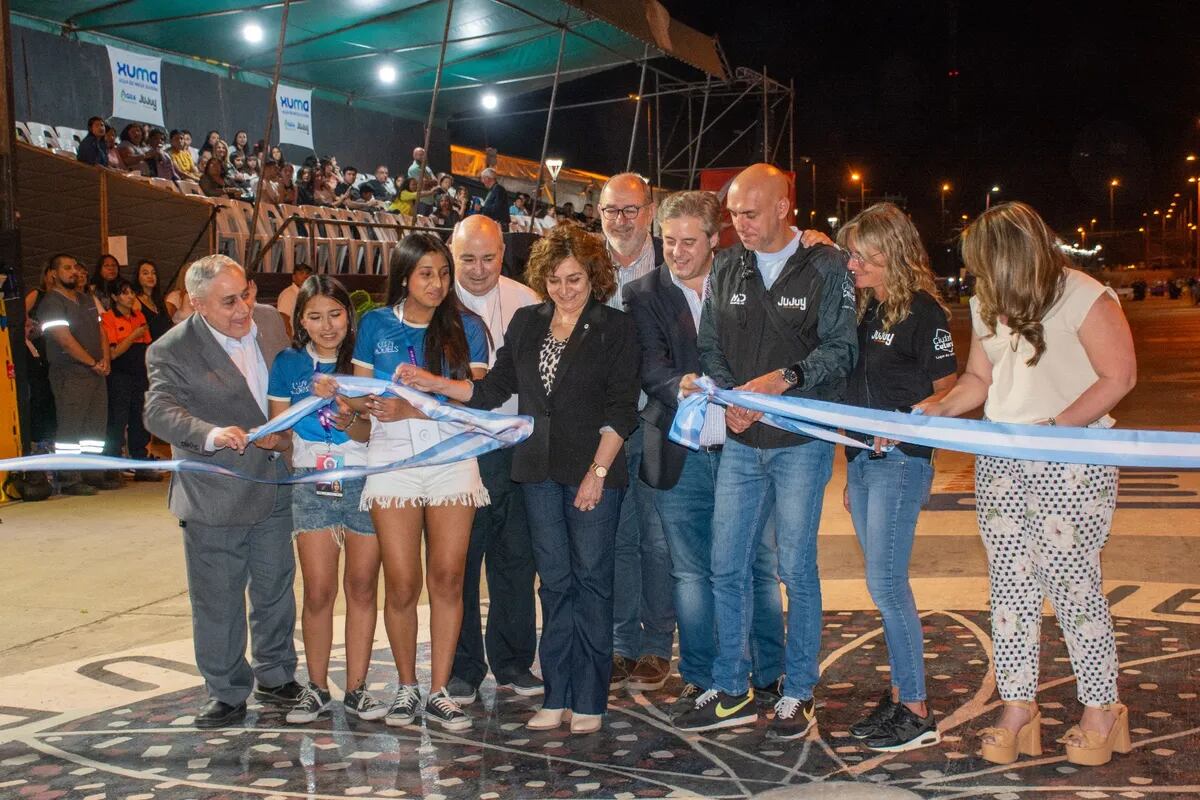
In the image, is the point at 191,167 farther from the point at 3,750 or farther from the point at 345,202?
the point at 3,750

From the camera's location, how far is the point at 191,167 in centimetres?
1688

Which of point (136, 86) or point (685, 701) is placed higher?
point (136, 86)

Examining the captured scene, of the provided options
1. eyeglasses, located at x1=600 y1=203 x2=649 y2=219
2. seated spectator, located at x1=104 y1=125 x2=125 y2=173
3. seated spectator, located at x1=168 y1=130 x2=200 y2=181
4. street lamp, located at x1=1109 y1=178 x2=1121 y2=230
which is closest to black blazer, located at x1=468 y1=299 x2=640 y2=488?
eyeglasses, located at x1=600 y1=203 x2=649 y2=219

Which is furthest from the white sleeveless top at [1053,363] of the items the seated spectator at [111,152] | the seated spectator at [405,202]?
the seated spectator at [405,202]

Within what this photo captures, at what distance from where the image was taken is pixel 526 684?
5.32 m

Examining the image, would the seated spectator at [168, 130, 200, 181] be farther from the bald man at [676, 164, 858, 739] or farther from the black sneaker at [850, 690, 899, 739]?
the black sneaker at [850, 690, 899, 739]

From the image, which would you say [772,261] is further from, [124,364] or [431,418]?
[124,364]

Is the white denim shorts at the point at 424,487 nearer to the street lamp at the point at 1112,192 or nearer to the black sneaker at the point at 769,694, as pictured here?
the black sneaker at the point at 769,694

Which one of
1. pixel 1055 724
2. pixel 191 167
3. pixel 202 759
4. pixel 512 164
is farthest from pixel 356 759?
pixel 512 164

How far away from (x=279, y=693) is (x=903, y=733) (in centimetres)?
252

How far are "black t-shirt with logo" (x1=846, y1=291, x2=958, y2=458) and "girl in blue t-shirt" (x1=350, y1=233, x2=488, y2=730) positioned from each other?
152 cm

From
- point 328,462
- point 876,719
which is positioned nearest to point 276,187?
point 328,462

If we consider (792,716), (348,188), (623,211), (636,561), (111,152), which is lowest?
(792,716)

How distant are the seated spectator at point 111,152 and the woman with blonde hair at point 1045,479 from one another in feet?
42.2
